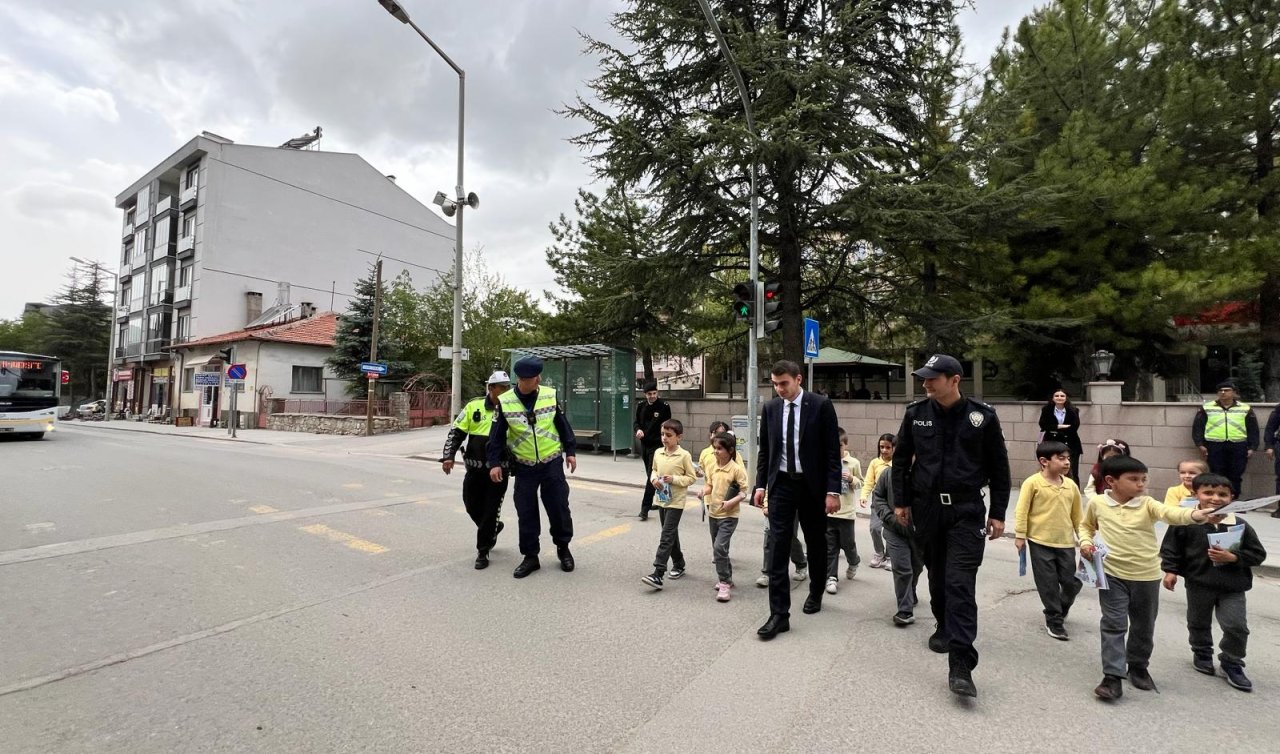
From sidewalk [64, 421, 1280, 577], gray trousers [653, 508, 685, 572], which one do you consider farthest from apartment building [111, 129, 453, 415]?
gray trousers [653, 508, 685, 572]

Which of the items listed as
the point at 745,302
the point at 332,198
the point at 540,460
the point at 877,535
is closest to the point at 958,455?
the point at 877,535

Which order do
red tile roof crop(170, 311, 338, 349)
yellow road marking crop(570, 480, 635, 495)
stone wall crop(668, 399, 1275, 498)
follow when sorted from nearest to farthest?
stone wall crop(668, 399, 1275, 498), yellow road marking crop(570, 480, 635, 495), red tile roof crop(170, 311, 338, 349)

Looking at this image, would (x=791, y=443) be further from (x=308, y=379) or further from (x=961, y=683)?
(x=308, y=379)

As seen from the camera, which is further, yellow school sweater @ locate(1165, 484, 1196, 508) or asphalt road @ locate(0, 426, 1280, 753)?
yellow school sweater @ locate(1165, 484, 1196, 508)

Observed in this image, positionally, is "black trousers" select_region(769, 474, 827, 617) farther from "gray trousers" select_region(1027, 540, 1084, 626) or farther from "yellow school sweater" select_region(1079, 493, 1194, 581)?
"yellow school sweater" select_region(1079, 493, 1194, 581)

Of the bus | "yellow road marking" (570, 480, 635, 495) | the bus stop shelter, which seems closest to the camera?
"yellow road marking" (570, 480, 635, 495)

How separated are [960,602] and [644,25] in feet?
40.2

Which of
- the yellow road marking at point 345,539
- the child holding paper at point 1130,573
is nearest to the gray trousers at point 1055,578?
the child holding paper at point 1130,573

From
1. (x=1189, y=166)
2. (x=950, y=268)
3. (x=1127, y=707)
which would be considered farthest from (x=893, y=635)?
(x=1189, y=166)

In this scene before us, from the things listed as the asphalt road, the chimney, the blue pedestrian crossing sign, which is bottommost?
the asphalt road

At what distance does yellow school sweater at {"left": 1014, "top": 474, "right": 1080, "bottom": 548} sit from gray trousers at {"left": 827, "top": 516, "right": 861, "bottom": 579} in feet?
4.44

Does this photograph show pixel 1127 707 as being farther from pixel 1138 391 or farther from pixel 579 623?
pixel 1138 391

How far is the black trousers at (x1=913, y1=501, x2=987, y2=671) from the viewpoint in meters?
3.14

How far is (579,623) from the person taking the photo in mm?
4125
